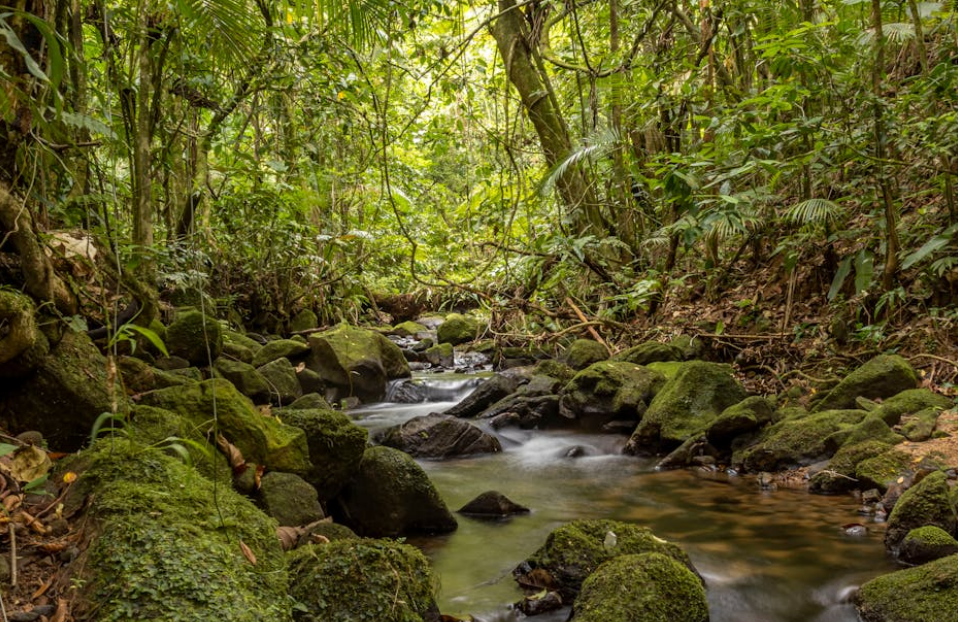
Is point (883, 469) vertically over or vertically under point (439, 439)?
under

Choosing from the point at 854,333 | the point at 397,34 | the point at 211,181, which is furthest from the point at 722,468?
the point at 211,181

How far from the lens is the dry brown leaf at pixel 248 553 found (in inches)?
92.8

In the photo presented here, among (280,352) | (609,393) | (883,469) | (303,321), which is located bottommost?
(883,469)

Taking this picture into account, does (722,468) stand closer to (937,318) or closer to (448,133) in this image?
(937,318)

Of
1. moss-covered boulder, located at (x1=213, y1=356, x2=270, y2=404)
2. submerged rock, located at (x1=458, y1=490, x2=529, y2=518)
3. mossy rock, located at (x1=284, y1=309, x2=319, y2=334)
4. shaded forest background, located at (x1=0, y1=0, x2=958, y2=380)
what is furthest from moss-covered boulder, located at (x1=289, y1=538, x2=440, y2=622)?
mossy rock, located at (x1=284, y1=309, x2=319, y2=334)

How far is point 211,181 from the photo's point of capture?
8.43 meters

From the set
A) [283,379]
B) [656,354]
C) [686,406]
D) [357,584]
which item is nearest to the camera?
[357,584]

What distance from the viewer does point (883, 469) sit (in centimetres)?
457

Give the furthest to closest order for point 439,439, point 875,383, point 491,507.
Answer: point 439,439 → point 875,383 → point 491,507

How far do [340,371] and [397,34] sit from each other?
15.9 feet

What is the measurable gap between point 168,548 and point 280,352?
6.87 m

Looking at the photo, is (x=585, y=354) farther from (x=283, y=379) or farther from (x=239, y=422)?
(x=239, y=422)

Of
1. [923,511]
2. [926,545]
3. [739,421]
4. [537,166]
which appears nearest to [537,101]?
[537,166]

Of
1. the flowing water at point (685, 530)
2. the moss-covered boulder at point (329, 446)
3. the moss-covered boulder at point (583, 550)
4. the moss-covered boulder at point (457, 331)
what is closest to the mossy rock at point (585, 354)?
the flowing water at point (685, 530)
